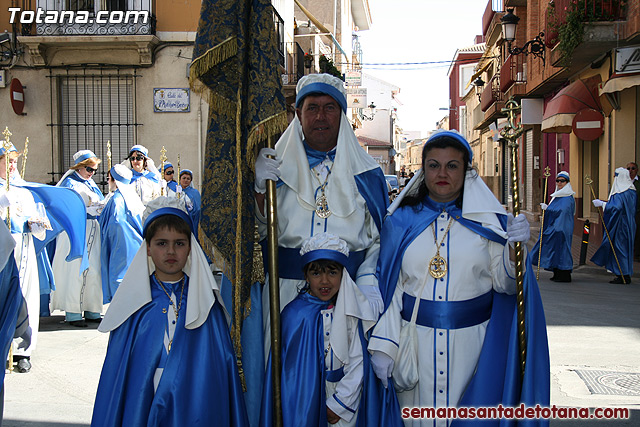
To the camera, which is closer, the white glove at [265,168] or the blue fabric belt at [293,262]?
the white glove at [265,168]

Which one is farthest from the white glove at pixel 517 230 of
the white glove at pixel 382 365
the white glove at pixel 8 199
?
the white glove at pixel 8 199

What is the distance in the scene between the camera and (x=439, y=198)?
3523 millimetres

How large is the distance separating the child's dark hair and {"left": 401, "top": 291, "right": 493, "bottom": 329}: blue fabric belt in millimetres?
1284

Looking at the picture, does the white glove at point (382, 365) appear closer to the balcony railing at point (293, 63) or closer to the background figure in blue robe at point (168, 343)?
the background figure in blue robe at point (168, 343)

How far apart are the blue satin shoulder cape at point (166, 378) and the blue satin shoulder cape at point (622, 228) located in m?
9.82

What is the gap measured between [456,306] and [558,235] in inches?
360

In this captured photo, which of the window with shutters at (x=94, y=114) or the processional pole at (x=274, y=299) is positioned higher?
the window with shutters at (x=94, y=114)

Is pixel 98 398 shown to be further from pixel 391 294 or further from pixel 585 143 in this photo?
pixel 585 143

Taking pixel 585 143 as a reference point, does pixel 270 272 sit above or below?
below

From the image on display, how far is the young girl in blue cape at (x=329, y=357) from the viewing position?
Answer: 330 centimetres

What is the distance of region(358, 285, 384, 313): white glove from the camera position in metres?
3.39

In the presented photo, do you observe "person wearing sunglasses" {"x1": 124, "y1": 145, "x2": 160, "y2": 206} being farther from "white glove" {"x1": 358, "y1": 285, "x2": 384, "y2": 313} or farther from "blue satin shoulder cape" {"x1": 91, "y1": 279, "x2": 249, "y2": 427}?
"white glove" {"x1": 358, "y1": 285, "x2": 384, "y2": 313}

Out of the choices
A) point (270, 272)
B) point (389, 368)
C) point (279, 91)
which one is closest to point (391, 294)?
point (389, 368)

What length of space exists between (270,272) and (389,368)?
0.82 m
